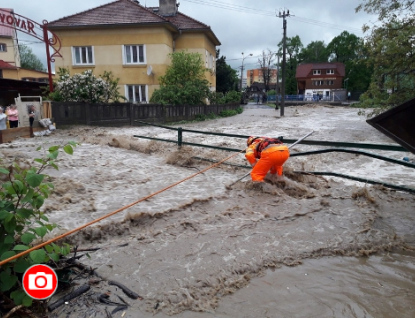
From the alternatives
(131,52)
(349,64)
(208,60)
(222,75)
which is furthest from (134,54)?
(349,64)

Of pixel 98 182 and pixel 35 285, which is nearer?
pixel 35 285

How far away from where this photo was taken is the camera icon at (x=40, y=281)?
2.35 meters

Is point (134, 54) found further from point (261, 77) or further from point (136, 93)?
point (261, 77)

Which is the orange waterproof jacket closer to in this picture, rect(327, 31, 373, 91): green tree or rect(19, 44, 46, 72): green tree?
rect(327, 31, 373, 91): green tree

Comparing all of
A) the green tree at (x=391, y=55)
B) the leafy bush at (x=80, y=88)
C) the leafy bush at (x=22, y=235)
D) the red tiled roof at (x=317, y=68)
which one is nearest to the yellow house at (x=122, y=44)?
the leafy bush at (x=80, y=88)

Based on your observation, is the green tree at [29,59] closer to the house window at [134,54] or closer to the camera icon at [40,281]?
the house window at [134,54]

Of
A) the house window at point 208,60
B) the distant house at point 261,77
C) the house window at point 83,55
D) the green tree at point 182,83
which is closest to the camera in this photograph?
the green tree at point 182,83

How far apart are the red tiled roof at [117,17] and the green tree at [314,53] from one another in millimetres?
66991

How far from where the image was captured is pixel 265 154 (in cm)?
660

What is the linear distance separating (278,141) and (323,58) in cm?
9118

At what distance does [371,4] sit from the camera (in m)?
13.7

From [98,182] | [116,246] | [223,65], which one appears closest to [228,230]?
[116,246]

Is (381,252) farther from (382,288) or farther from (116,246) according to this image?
(116,246)

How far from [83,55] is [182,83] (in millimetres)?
7921
